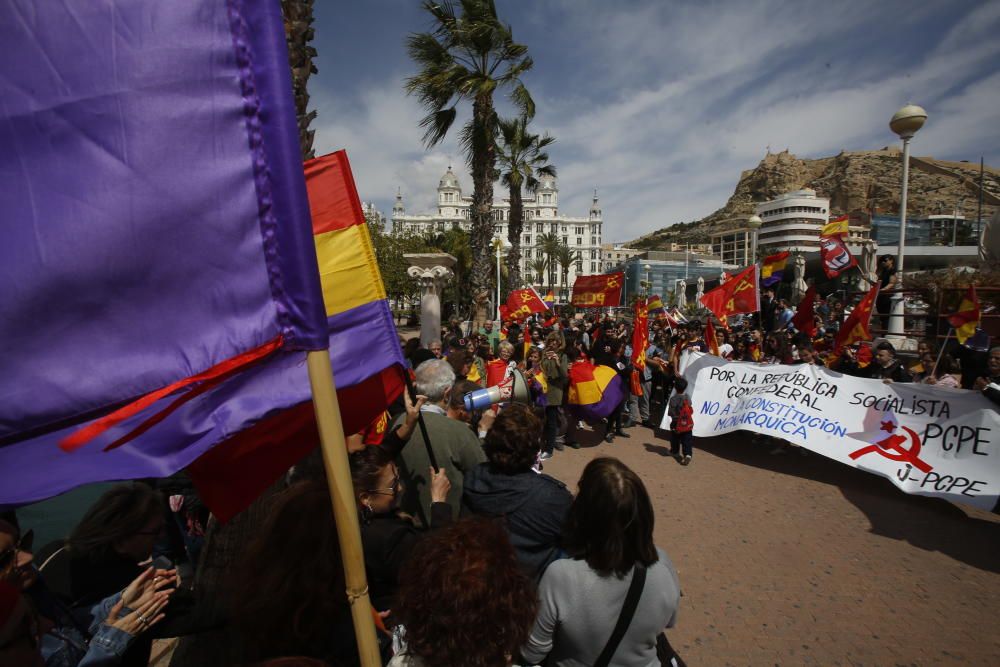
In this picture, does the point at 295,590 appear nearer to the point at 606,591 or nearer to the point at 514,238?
the point at 606,591

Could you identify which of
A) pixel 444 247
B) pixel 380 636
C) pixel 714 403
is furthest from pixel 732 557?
pixel 444 247

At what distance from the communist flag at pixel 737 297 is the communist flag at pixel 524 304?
4.44m

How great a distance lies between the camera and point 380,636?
1.88 m

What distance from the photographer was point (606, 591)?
1702mm

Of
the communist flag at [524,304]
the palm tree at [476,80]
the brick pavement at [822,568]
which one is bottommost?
the brick pavement at [822,568]

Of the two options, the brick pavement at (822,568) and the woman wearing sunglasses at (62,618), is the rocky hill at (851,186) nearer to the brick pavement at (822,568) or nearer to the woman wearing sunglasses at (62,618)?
the brick pavement at (822,568)

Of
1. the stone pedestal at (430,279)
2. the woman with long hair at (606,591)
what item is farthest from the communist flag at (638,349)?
the woman with long hair at (606,591)

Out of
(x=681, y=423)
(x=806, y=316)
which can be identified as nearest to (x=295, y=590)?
(x=681, y=423)

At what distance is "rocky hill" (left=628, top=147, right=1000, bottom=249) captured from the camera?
438 ft

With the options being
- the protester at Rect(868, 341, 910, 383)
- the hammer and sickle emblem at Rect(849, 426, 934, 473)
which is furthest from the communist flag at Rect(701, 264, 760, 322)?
the hammer and sickle emblem at Rect(849, 426, 934, 473)

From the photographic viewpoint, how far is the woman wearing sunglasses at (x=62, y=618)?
1.23 metres

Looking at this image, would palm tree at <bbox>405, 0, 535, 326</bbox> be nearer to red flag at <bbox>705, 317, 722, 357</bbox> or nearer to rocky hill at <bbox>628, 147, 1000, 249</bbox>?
red flag at <bbox>705, 317, 722, 357</bbox>

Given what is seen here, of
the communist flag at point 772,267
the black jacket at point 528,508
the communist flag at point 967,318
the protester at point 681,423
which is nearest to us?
the black jacket at point 528,508

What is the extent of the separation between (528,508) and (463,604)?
99 centimetres
